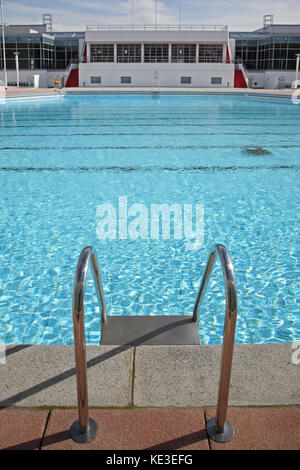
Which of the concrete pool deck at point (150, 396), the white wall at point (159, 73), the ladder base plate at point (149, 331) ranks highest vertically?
the white wall at point (159, 73)

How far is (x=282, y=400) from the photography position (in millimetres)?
1957

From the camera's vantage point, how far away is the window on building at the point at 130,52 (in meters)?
43.0

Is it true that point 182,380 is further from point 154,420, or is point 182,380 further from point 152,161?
point 152,161

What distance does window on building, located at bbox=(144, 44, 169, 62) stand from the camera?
43031 millimetres

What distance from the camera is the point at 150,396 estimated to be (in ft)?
6.51

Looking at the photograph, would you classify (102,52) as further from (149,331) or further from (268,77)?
(149,331)

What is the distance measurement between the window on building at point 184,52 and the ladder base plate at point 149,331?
143 ft

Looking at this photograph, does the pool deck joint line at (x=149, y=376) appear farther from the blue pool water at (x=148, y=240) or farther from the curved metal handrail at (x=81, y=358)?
the blue pool water at (x=148, y=240)

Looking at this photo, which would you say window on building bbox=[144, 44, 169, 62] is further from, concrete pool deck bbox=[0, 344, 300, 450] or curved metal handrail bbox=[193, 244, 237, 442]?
curved metal handrail bbox=[193, 244, 237, 442]

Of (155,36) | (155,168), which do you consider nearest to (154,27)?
(155,36)

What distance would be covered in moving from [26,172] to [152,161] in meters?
2.65

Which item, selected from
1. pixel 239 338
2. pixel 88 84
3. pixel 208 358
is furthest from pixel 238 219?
pixel 88 84

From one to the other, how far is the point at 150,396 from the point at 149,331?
877 millimetres

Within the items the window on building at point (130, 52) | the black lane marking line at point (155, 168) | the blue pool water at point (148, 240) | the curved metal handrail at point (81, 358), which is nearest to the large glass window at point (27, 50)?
the window on building at point (130, 52)
